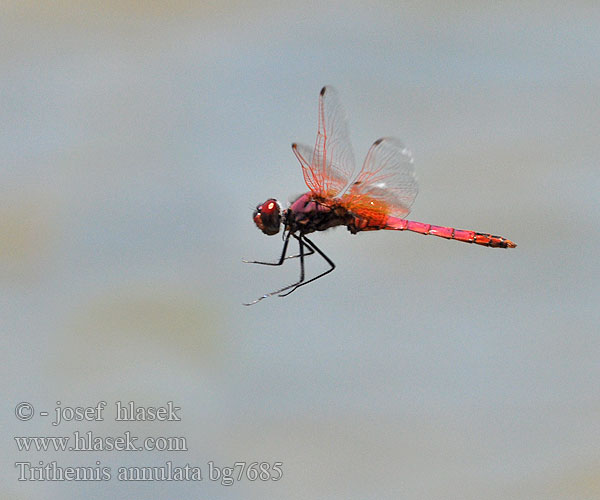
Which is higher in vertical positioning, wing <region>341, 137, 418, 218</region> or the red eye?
wing <region>341, 137, 418, 218</region>

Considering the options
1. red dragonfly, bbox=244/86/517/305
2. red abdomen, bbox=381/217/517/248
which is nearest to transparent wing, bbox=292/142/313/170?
red dragonfly, bbox=244/86/517/305

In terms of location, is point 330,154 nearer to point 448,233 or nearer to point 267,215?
point 267,215

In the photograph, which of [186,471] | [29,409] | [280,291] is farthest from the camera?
[29,409]

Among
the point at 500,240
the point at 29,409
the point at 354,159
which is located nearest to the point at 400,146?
the point at 354,159

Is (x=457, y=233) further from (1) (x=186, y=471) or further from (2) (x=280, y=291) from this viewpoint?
(1) (x=186, y=471)

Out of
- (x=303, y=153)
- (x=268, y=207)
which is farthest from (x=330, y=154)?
(x=268, y=207)

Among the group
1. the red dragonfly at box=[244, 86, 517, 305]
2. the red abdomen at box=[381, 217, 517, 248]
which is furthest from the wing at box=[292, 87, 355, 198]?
the red abdomen at box=[381, 217, 517, 248]

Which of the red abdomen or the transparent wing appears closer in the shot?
the transparent wing

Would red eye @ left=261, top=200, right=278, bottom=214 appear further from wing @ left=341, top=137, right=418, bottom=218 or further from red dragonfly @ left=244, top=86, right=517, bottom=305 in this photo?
wing @ left=341, top=137, right=418, bottom=218

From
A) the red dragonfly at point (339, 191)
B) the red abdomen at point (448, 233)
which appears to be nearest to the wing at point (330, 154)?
the red dragonfly at point (339, 191)

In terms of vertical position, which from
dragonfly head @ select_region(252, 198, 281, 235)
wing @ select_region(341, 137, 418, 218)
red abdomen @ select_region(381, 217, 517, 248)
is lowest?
red abdomen @ select_region(381, 217, 517, 248)
